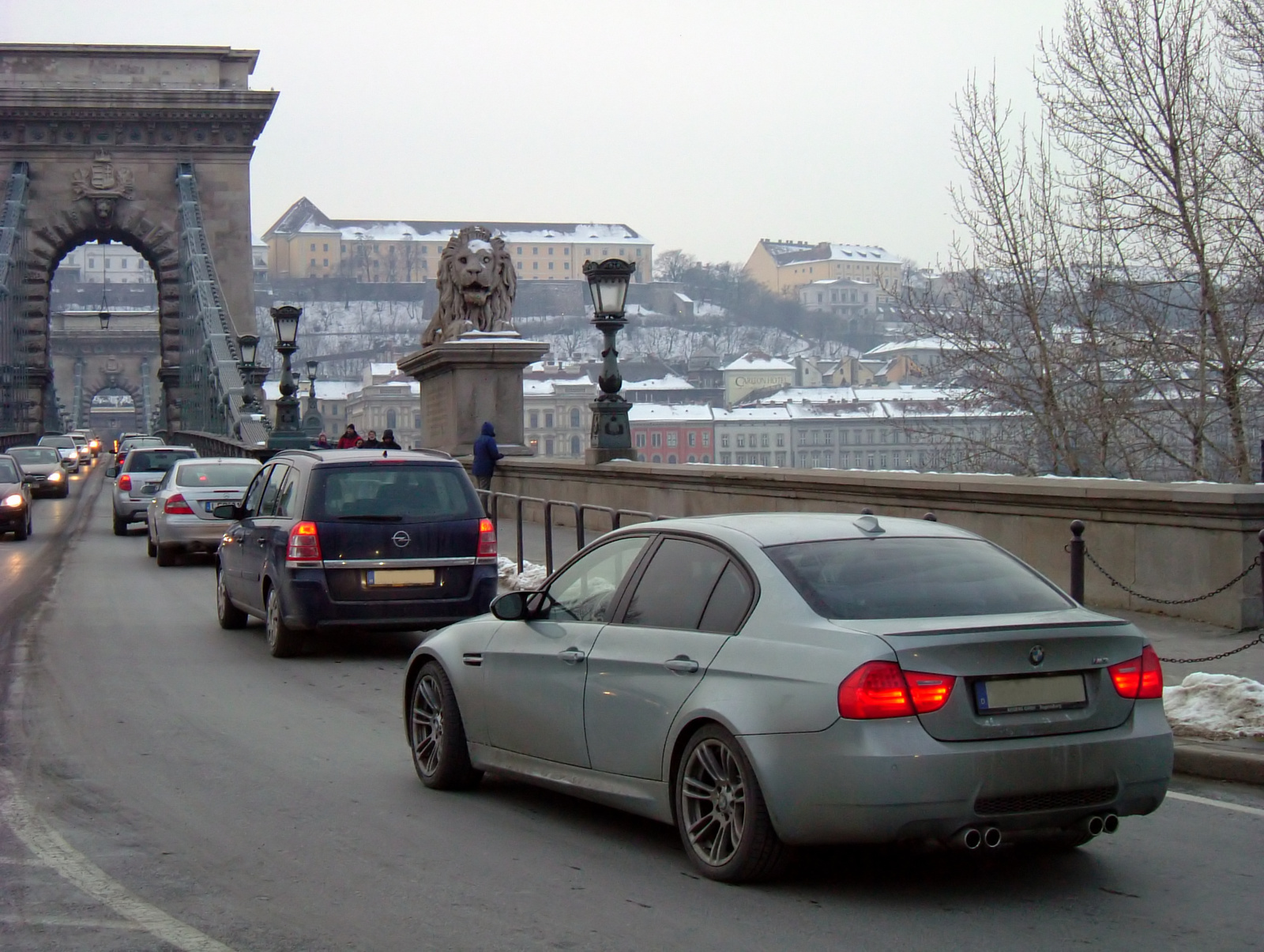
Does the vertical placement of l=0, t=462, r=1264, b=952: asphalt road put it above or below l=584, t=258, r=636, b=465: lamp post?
below

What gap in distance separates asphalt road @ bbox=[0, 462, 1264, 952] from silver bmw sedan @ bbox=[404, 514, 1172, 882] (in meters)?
0.25

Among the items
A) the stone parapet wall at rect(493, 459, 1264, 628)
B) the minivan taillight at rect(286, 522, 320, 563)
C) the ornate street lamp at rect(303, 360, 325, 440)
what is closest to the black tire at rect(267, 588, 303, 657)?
the minivan taillight at rect(286, 522, 320, 563)

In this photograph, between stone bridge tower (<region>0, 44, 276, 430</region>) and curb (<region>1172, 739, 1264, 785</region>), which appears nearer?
curb (<region>1172, 739, 1264, 785</region>)

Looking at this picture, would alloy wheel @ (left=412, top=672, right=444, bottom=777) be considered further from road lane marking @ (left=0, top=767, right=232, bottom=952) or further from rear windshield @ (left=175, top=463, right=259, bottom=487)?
rear windshield @ (left=175, top=463, right=259, bottom=487)

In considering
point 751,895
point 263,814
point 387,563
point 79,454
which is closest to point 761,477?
point 387,563

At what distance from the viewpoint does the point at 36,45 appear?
67000mm

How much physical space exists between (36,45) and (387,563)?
2464 inches

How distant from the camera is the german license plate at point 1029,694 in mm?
5250

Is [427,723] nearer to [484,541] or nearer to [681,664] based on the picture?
[681,664]

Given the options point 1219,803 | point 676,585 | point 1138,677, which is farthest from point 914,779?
point 1219,803

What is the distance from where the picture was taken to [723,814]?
5.58 metres

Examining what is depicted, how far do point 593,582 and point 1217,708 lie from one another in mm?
3378

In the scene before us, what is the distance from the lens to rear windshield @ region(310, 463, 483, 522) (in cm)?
1218

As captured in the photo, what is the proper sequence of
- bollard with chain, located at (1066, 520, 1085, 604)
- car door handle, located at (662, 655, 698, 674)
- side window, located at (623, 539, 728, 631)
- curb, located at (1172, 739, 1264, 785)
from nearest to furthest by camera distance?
1. car door handle, located at (662, 655, 698, 674)
2. side window, located at (623, 539, 728, 631)
3. curb, located at (1172, 739, 1264, 785)
4. bollard with chain, located at (1066, 520, 1085, 604)
